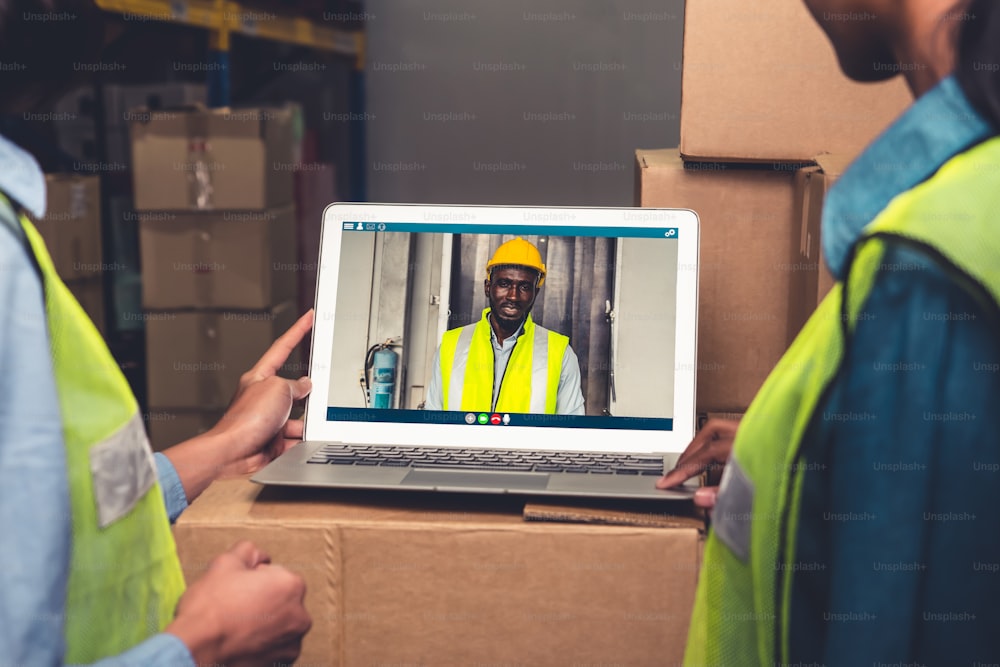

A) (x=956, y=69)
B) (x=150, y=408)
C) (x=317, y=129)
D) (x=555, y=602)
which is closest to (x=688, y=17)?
(x=956, y=69)

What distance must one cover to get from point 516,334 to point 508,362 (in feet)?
0.10

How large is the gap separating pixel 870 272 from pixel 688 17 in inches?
23.8

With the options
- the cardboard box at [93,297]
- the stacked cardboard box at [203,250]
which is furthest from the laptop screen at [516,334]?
the cardboard box at [93,297]

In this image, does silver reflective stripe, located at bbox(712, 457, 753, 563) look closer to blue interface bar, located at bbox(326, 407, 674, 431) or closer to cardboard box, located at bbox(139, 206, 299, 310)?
blue interface bar, located at bbox(326, 407, 674, 431)

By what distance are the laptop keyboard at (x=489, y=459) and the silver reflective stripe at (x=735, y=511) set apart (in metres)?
0.26

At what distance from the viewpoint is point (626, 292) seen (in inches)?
39.0

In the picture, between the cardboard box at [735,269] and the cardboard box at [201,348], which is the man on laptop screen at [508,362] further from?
the cardboard box at [201,348]

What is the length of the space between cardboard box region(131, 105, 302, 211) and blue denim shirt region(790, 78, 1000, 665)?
2220mm

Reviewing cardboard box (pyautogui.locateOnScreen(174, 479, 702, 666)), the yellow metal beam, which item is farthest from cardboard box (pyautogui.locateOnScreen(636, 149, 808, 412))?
the yellow metal beam

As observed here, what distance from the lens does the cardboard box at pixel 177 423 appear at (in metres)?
2.66

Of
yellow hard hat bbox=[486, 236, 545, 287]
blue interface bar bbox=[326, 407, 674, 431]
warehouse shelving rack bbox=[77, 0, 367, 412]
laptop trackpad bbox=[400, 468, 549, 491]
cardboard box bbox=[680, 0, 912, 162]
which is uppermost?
warehouse shelving rack bbox=[77, 0, 367, 412]

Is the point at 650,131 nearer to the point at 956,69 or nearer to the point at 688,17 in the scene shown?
the point at 688,17

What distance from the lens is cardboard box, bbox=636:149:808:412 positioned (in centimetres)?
106

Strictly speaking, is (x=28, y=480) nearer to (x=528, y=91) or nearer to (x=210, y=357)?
(x=210, y=357)
